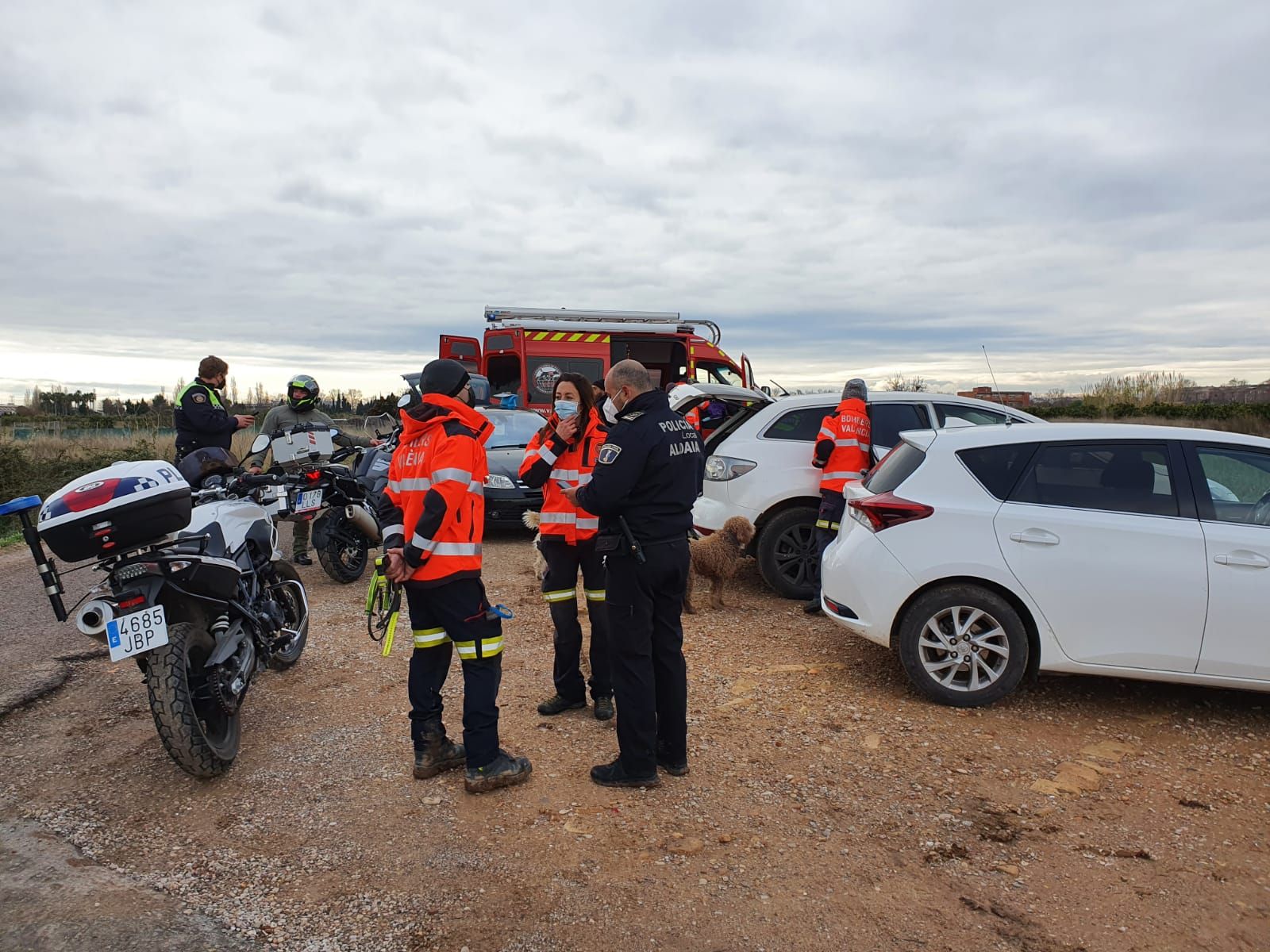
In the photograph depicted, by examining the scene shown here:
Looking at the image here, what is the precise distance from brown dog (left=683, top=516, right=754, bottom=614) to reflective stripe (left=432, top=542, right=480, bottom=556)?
3.23m

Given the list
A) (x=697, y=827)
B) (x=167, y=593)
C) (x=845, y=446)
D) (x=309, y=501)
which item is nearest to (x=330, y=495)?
(x=309, y=501)

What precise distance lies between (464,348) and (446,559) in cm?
1137

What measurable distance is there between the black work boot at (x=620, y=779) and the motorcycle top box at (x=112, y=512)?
2.23 m

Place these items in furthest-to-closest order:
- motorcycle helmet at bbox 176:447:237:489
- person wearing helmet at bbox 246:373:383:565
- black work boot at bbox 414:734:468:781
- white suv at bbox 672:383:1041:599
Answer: person wearing helmet at bbox 246:373:383:565
white suv at bbox 672:383:1041:599
motorcycle helmet at bbox 176:447:237:489
black work boot at bbox 414:734:468:781

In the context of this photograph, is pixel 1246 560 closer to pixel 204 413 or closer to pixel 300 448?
pixel 300 448

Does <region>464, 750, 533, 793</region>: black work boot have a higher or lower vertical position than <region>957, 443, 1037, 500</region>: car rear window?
lower

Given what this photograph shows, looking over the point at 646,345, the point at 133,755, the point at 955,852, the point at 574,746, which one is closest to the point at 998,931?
the point at 955,852

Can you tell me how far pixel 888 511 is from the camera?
4.73m

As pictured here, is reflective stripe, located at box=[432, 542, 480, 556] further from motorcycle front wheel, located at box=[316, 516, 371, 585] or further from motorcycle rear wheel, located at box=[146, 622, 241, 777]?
motorcycle front wheel, located at box=[316, 516, 371, 585]

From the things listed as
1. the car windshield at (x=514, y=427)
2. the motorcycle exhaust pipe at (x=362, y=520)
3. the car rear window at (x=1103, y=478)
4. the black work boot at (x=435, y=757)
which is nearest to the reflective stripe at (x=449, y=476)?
the black work boot at (x=435, y=757)

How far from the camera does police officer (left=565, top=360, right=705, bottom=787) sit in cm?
361

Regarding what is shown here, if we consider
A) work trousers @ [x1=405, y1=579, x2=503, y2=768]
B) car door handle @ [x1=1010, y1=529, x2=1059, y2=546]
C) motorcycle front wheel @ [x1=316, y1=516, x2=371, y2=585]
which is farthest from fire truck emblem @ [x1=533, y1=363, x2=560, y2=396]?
work trousers @ [x1=405, y1=579, x2=503, y2=768]

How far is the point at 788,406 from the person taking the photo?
23.5 feet

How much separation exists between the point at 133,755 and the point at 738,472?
15.3 ft
